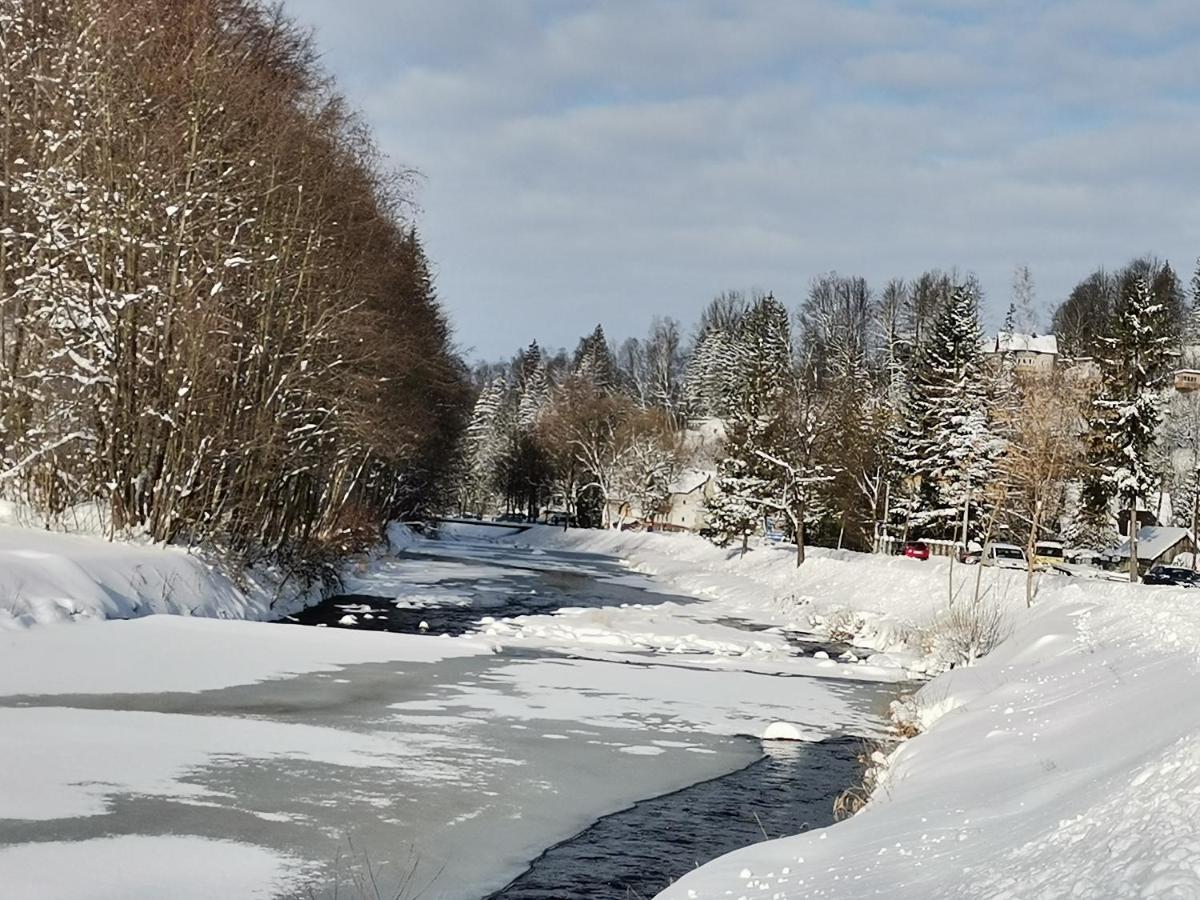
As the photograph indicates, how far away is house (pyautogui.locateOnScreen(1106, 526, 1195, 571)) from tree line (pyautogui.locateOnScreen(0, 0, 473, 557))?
51.5 meters

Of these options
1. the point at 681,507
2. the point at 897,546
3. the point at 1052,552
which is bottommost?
the point at 897,546

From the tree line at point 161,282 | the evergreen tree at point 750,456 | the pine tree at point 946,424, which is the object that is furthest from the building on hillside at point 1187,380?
the tree line at point 161,282

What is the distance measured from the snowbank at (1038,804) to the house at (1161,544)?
190ft

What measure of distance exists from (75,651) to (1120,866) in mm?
14110

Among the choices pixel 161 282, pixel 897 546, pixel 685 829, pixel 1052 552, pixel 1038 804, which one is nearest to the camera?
pixel 1038 804

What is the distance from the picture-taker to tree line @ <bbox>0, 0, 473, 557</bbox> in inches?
974

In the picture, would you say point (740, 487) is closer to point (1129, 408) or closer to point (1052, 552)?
point (1052, 552)

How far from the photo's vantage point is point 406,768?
1216 centimetres

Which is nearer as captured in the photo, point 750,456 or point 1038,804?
point 1038,804

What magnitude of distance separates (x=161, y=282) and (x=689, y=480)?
80067mm

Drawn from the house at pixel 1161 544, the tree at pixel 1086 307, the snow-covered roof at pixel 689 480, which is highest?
the tree at pixel 1086 307

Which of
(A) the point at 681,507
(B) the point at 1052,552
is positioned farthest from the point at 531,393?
(B) the point at 1052,552

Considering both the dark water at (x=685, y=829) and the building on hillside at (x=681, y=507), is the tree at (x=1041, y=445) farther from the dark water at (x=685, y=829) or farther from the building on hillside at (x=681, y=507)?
the building on hillside at (x=681, y=507)

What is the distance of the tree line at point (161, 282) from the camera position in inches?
974
